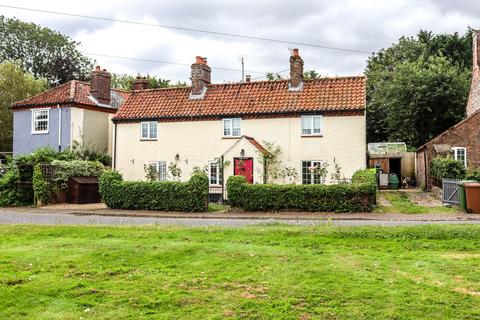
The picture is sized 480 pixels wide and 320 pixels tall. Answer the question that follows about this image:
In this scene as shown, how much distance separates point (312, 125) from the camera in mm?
30312

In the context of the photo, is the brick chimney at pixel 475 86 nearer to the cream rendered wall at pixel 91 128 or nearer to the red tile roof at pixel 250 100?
the red tile roof at pixel 250 100

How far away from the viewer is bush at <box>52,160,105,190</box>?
93.6 feet

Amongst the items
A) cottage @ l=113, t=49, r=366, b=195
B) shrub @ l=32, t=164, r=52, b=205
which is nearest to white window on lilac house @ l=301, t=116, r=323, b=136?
cottage @ l=113, t=49, r=366, b=195

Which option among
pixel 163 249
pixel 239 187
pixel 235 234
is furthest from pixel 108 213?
pixel 163 249

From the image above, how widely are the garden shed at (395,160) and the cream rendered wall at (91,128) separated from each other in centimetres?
2253

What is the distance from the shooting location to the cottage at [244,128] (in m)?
29.7

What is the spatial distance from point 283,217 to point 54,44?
5887 centimetres

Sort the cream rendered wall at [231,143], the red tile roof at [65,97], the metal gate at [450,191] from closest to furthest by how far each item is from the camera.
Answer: the metal gate at [450,191] < the cream rendered wall at [231,143] < the red tile roof at [65,97]

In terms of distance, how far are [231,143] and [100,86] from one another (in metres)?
12.8

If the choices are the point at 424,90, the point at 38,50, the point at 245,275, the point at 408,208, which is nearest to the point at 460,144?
the point at 424,90

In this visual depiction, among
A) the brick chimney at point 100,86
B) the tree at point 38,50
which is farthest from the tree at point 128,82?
the brick chimney at point 100,86

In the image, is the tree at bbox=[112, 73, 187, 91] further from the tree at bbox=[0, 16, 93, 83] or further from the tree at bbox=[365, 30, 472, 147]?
the tree at bbox=[365, 30, 472, 147]

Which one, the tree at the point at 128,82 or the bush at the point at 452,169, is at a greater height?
the tree at the point at 128,82

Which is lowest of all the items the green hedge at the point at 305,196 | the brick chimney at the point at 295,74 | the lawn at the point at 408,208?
the lawn at the point at 408,208
